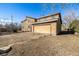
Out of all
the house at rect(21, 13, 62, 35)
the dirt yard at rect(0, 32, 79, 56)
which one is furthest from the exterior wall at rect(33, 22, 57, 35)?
the dirt yard at rect(0, 32, 79, 56)

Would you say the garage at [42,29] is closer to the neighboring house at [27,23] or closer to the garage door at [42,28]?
the garage door at [42,28]

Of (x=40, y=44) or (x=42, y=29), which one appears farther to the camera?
(x=42, y=29)

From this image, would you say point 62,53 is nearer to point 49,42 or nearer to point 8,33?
point 49,42

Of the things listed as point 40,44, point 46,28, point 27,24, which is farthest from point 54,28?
point 27,24

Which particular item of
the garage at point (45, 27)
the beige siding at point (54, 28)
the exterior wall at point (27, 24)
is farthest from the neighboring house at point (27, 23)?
the beige siding at point (54, 28)

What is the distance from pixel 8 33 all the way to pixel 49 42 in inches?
42.4

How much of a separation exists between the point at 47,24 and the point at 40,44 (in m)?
0.63

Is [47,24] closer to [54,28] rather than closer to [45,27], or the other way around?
[45,27]

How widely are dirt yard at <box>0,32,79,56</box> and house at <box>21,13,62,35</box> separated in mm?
155

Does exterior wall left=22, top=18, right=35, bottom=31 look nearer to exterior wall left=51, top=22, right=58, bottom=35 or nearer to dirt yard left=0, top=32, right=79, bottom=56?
dirt yard left=0, top=32, right=79, bottom=56

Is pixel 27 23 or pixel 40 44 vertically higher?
pixel 27 23

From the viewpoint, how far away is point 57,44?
257 cm

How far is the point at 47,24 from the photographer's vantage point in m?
2.82

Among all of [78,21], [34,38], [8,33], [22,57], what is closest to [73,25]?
[78,21]
